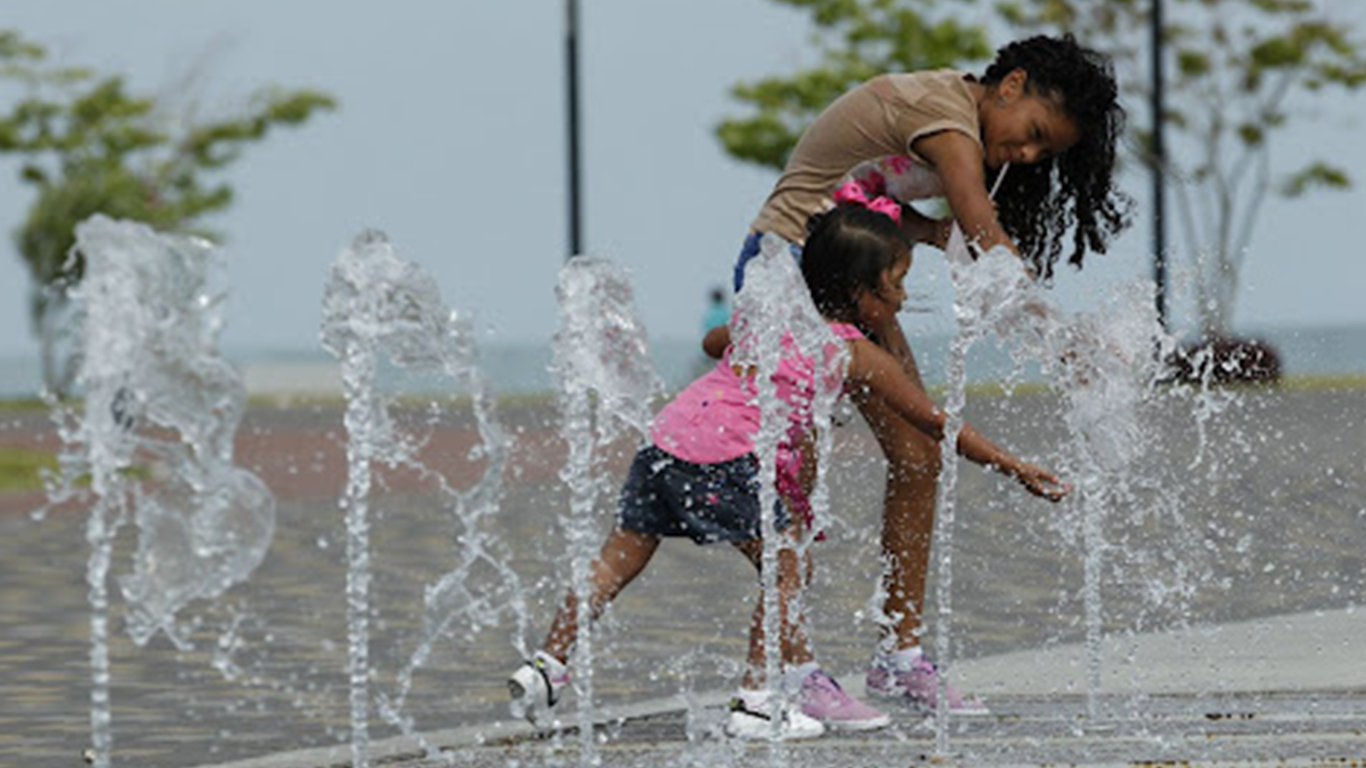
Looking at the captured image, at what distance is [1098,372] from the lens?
6156 millimetres

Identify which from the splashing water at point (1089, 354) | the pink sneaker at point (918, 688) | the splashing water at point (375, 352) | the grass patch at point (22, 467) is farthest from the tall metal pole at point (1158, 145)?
the splashing water at point (375, 352)

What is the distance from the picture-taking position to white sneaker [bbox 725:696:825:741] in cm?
568

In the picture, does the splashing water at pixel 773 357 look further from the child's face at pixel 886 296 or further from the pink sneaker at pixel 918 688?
the pink sneaker at pixel 918 688

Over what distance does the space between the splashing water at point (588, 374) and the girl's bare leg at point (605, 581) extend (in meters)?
0.03

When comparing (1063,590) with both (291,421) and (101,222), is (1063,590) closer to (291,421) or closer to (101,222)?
(101,222)

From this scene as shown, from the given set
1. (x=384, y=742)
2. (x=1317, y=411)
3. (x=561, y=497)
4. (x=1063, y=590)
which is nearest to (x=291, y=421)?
(x=1317, y=411)

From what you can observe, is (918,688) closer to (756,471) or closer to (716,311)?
(756,471)

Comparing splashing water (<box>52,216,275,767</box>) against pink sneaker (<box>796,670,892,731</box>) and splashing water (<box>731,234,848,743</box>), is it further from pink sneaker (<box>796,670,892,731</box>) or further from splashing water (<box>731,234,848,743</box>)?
pink sneaker (<box>796,670,892,731</box>)

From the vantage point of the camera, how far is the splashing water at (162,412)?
14.5 feet

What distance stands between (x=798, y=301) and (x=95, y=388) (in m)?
1.61

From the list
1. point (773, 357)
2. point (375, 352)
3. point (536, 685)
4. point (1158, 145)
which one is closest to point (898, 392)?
point (773, 357)

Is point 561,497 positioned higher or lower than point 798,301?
lower

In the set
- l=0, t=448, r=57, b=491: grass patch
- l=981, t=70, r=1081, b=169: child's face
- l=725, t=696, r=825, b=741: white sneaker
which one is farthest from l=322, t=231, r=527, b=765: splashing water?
l=0, t=448, r=57, b=491: grass patch

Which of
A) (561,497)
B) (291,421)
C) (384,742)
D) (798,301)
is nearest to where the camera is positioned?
(798,301)
